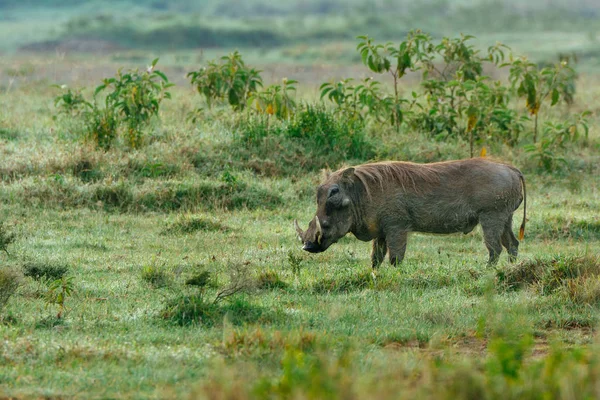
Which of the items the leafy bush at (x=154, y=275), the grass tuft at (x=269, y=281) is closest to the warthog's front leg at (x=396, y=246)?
the grass tuft at (x=269, y=281)

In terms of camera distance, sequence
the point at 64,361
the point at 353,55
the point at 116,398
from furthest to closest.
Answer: the point at 353,55 → the point at 64,361 → the point at 116,398

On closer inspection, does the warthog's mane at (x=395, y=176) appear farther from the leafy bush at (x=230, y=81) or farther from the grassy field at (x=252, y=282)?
the leafy bush at (x=230, y=81)

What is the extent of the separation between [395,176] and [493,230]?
82 cm

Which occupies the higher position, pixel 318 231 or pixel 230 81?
pixel 230 81

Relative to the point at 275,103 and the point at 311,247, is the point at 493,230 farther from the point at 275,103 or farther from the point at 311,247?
the point at 275,103

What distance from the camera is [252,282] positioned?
19.2 feet

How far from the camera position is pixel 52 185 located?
9.15 meters

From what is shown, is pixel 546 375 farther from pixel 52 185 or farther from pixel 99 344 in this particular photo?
pixel 52 185

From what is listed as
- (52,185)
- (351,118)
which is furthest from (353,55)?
(52,185)

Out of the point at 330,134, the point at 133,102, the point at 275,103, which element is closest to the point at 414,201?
the point at 330,134

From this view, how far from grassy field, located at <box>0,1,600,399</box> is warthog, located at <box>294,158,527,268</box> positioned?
26 centimetres

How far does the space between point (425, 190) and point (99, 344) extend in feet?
10.4

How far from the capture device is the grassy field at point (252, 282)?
3.99m

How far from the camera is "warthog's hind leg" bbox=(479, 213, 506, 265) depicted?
7184mm
